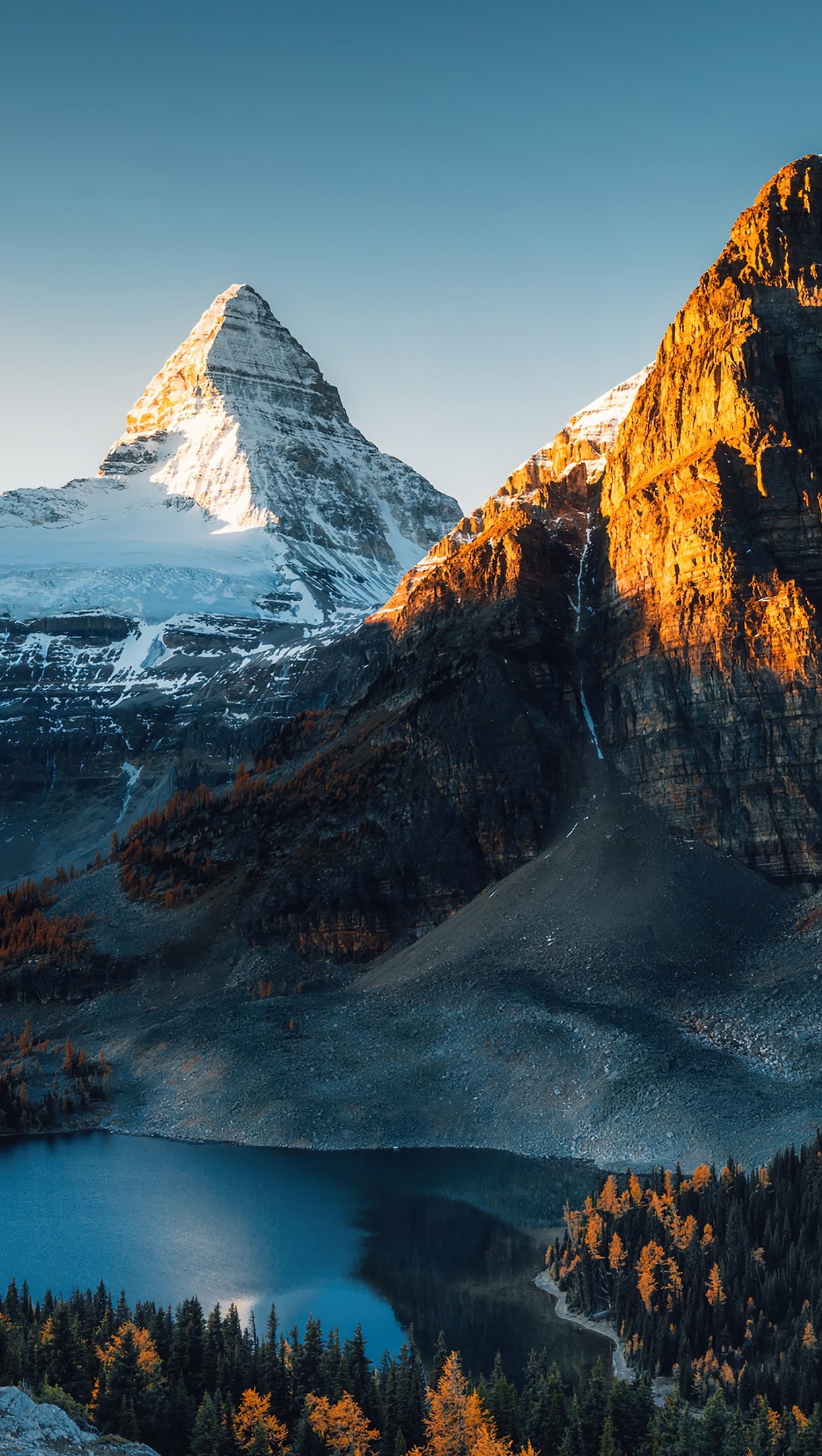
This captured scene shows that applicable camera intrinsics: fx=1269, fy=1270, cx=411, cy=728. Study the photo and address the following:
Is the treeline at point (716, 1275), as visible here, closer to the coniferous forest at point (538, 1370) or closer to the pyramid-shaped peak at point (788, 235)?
the coniferous forest at point (538, 1370)

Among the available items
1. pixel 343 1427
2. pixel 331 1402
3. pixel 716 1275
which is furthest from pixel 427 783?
pixel 343 1427

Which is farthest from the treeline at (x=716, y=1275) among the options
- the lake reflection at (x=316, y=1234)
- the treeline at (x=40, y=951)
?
the treeline at (x=40, y=951)

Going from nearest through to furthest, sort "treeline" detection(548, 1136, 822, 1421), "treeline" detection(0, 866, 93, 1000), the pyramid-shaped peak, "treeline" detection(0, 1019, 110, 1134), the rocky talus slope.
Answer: the rocky talus slope < "treeline" detection(548, 1136, 822, 1421) < "treeline" detection(0, 1019, 110, 1134) < the pyramid-shaped peak < "treeline" detection(0, 866, 93, 1000)

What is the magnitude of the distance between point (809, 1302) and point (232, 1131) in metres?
46.3

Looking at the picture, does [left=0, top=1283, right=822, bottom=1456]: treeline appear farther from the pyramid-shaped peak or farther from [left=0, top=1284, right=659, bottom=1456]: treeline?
the pyramid-shaped peak

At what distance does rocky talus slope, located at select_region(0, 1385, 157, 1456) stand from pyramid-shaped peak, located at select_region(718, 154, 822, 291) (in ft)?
374

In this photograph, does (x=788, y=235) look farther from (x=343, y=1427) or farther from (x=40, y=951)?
(x=343, y=1427)

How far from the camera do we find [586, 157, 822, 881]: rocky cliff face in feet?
353

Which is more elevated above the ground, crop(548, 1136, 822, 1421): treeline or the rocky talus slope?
the rocky talus slope

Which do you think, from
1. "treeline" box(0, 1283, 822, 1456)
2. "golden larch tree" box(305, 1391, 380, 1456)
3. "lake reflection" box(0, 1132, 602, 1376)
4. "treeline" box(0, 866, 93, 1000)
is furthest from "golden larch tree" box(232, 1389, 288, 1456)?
"treeline" box(0, 866, 93, 1000)

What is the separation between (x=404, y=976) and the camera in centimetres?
10650

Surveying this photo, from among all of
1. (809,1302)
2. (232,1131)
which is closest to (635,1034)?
(232,1131)

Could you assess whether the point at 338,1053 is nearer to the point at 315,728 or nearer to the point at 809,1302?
the point at 809,1302

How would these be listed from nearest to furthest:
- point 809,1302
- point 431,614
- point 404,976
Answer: point 809,1302
point 404,976
point 431,614
